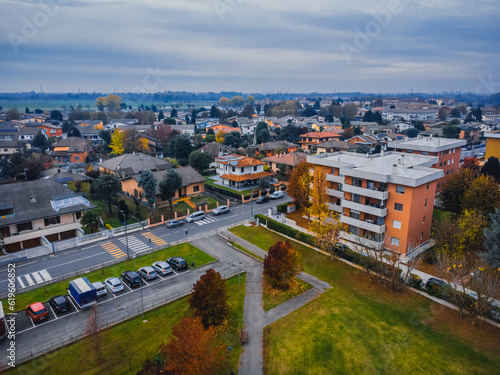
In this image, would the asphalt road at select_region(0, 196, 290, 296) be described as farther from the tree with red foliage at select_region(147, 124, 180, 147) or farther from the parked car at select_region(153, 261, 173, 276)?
the tree with red foliage at select_region(147, 124, 180, 147)

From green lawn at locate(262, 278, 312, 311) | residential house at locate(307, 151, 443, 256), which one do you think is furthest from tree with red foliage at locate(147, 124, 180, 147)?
green lawn at locate(262, 278, 312, 311)

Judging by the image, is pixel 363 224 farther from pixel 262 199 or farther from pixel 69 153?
pixel 69 153

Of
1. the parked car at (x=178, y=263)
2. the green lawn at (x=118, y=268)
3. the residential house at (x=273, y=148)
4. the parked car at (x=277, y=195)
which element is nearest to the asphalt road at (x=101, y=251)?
the green lawn at (x=118, y=268)

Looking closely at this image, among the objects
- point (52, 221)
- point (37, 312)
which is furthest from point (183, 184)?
point (37, 312)

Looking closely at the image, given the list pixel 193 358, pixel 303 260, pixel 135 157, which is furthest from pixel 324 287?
pixel 135 157

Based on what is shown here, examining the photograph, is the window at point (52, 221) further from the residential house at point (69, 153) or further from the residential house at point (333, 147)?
the residential house at point (333, 147)

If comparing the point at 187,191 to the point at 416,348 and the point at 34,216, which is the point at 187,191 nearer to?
the point at 34,216
